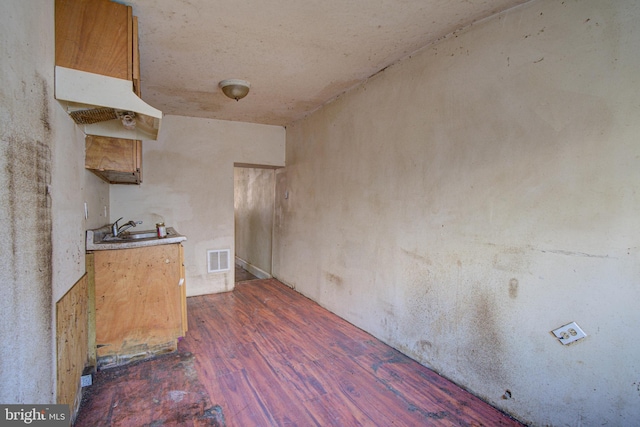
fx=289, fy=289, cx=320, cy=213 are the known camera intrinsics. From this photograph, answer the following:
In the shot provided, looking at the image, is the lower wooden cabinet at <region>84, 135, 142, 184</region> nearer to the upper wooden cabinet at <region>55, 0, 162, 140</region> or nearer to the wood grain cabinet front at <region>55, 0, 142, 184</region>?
the upper wooden cabinet at <region>55, 0, 162, 140</region>

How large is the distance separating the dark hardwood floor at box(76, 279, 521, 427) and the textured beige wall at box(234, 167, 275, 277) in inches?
91.5

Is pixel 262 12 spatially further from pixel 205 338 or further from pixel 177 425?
pixel 205 338

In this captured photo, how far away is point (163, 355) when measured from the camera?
2.49 meters

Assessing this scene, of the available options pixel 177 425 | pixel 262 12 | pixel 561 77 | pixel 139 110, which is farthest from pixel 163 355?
pixel 561 77

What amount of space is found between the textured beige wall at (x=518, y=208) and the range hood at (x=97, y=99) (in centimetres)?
192

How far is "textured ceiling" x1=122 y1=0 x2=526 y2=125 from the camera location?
175cm

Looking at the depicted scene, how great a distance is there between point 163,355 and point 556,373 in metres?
2.82

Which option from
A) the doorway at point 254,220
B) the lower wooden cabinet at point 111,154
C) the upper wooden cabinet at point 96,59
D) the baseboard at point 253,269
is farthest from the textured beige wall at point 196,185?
the upper wooden cabinet at point 96,59

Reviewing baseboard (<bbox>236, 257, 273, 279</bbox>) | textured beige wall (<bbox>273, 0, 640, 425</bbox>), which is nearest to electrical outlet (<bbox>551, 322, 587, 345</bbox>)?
textured beige wall (<bbox>273, 0, 640, 425</bbox>)

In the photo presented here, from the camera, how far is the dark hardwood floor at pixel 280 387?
1778 millimetres

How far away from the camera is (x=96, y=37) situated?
1.62m

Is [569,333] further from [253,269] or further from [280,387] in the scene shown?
[253,269]

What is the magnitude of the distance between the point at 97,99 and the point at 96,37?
363 millimetres

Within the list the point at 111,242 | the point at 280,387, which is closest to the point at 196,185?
the point at 111,242
